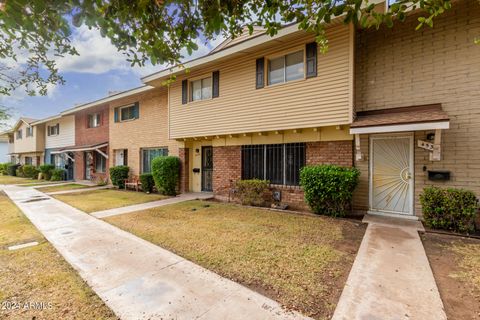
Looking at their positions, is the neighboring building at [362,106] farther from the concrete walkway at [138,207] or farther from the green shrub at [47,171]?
the green shrub at [47,171]

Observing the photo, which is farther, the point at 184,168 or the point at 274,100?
the point at 184,168

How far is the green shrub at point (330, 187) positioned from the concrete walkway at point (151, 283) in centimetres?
441

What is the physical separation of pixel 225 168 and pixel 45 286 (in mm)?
7401

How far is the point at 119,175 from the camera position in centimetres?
1391

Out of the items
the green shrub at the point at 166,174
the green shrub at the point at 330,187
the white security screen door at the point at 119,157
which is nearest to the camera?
the green shrub at the point at 330,187

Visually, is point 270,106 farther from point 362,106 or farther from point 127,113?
point 127,113

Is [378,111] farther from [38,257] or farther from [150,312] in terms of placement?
[38,257]

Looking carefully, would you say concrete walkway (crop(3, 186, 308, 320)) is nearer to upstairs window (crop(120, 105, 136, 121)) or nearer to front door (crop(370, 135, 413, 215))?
front door (crop(370, 135, 413, 215))

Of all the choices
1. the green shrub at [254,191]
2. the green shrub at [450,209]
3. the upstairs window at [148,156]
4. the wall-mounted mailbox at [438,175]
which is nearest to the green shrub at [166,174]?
the upstairs window at [148,156]

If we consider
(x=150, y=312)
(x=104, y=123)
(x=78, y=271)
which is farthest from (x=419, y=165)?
(x=104, y=123)

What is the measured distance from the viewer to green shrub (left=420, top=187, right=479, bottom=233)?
5215 mm

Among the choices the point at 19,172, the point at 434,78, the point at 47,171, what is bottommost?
the point at 19,172

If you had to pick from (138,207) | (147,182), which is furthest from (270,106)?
(147,182)

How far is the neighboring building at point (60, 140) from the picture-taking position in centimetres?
1964
